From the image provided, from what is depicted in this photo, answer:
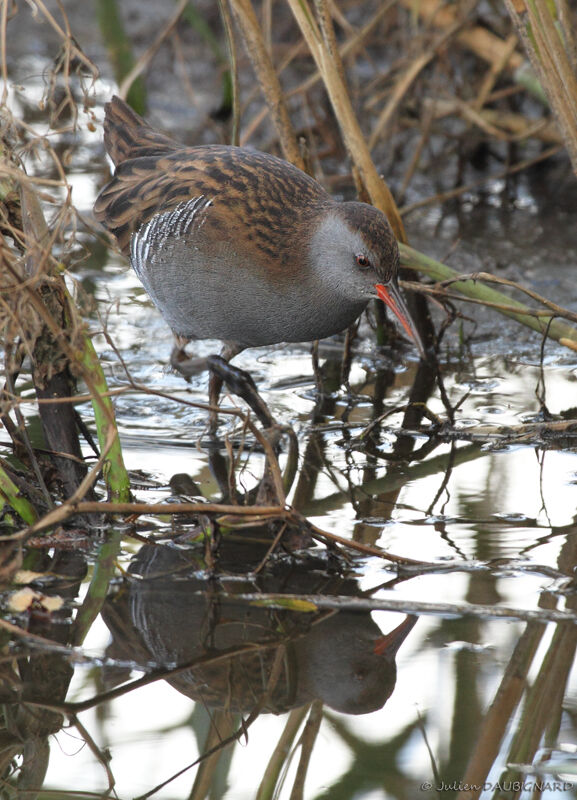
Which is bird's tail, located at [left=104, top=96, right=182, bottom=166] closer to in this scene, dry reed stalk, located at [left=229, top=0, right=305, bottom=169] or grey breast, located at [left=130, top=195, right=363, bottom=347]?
dry reed stalk, located at [left=229, top=0, right=305, bottom=169]

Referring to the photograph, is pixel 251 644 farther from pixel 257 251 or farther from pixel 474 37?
pixel 474 37

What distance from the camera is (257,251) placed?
3.35 metres

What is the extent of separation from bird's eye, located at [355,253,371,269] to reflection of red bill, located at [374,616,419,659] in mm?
1195

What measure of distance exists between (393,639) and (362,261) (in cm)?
128

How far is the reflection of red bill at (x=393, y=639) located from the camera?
2.40 metres

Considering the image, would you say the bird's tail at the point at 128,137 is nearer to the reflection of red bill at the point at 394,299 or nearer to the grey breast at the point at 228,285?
the grey breast at the point at 228,285

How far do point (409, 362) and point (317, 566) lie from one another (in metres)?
1.78

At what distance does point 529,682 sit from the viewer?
2.27m

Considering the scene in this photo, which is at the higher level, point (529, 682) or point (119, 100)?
point (119, 100)

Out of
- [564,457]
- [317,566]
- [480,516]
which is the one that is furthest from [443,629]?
[564,457]

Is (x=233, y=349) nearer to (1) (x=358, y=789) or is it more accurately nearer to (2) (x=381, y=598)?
(2) (x=381, y=598)

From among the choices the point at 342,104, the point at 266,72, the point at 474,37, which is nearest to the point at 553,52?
the point at 342,104

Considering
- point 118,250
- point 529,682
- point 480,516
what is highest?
point 118,250

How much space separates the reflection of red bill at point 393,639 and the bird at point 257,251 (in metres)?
1.12
